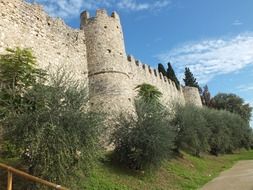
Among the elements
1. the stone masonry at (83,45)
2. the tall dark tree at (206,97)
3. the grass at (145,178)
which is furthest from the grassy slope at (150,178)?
the tall dark tree at (206,97)

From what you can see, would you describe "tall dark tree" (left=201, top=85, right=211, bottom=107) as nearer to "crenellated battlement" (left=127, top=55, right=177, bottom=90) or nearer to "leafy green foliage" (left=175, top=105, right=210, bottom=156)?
Result: "crenellated battlement" (left=127, top=55, right=177, bottom=90)

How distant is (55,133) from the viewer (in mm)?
8539

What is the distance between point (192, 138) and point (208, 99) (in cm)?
3308

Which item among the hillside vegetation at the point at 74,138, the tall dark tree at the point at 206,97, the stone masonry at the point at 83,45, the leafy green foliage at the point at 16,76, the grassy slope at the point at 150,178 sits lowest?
the grassy slope at the point at 150,178

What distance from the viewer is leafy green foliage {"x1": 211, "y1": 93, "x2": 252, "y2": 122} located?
143 feet

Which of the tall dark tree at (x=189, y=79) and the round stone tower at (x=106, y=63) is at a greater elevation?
the tall dark tree at (x=189, y=79)

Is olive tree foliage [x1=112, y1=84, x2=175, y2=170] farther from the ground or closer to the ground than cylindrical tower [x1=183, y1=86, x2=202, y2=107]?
closer to the ground

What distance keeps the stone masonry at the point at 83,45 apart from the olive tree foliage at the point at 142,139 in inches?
50.7

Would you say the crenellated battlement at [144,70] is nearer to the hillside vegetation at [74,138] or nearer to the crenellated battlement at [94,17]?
the crenellated battlement at [94,17]

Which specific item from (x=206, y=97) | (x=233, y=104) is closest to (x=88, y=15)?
(x=233, y=104)

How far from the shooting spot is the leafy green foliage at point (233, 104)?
1721 inches

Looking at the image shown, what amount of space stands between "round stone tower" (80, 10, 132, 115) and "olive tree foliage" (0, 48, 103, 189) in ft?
15.9

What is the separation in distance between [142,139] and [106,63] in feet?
15.8

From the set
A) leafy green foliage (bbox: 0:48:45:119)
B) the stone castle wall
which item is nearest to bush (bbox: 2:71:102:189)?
leafy green foliage (bbox: 0:48:45:119)
